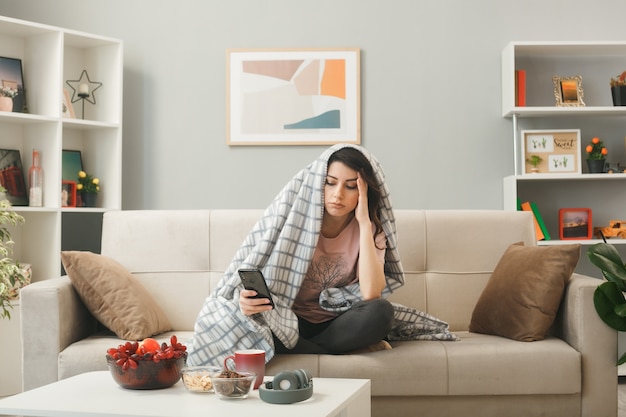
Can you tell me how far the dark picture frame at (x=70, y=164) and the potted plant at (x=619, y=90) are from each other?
9.48 ft

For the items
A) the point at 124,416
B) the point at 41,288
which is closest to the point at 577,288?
the point at 124,416

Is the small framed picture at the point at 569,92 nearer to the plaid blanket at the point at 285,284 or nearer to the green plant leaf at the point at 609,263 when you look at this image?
the green plant leaf at the point at 609,263

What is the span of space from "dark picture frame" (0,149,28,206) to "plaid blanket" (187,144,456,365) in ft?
5.83

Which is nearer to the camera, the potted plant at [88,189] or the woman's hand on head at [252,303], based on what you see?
the woman's hand on head at [252,303]

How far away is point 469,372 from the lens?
101 inches

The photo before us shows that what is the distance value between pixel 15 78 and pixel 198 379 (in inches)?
108

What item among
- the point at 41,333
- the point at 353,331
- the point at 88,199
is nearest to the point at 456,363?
the point at 353,331

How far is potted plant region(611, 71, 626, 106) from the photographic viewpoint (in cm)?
411

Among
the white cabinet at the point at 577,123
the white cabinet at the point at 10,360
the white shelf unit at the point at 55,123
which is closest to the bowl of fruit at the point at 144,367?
the white cabinet at the point at 10,360

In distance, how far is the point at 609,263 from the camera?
2924mm

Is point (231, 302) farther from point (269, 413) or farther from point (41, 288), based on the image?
point (269, 413)

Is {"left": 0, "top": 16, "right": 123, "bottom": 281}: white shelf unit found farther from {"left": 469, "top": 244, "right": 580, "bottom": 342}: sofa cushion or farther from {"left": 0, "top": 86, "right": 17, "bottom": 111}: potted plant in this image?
{"left": 469, "top": 244, "right": 580, "bottom": 342}: sofa cushion

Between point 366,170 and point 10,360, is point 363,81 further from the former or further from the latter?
point 10,360

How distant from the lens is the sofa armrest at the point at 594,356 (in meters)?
2.57
